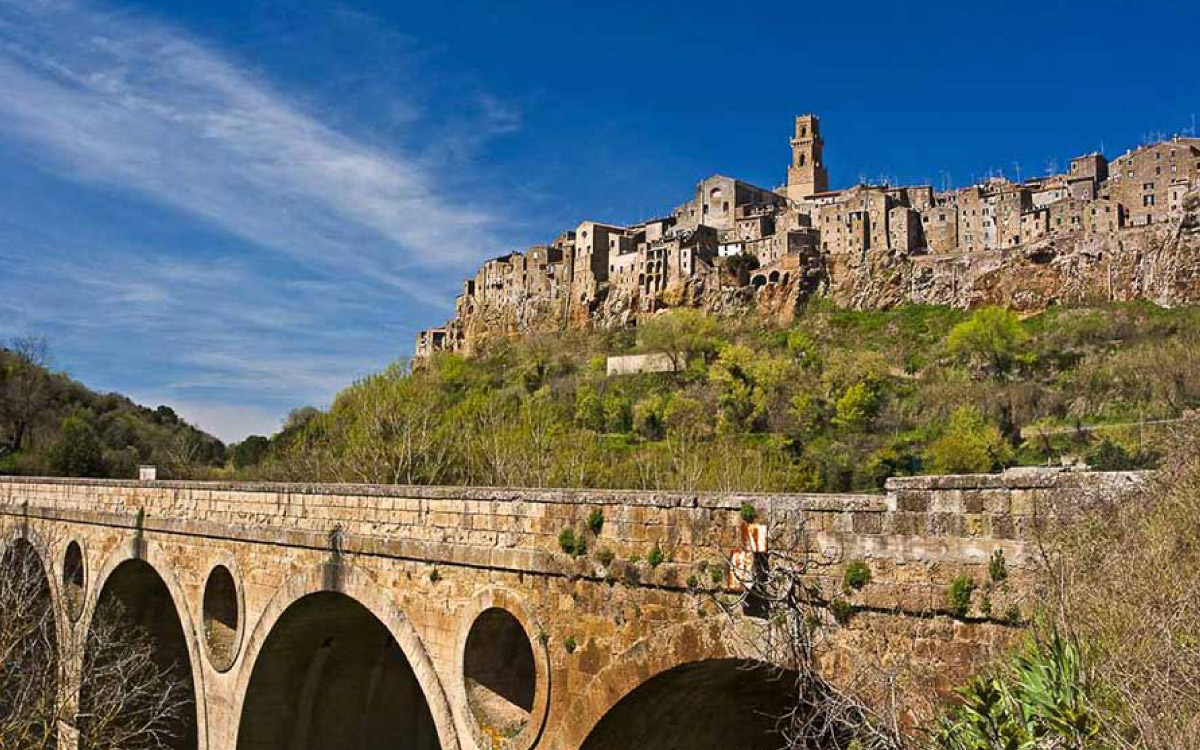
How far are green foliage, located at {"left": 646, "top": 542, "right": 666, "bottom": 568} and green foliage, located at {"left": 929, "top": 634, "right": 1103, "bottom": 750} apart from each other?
2955 mm

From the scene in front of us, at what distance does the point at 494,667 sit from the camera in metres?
10.2

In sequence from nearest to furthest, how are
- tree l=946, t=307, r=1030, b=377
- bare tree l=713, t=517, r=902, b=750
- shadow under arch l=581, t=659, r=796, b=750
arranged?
bare tree l=713, t=517, r=902, b=750
shadow under arch l=581, t=659, r=796, b=750
tree l=946, t=307, r=1030, b=377

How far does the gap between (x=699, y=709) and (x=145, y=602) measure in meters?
14.4

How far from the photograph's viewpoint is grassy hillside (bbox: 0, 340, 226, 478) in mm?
37438

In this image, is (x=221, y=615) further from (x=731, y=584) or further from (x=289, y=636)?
(x=731, y=584)

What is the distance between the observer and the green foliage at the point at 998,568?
5824 millimetres

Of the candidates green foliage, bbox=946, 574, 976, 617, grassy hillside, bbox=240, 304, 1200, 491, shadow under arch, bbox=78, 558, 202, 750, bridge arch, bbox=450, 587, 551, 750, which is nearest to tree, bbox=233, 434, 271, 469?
grassy hillside, bbox=240, 304, 1200, 491

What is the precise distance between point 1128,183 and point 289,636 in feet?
233

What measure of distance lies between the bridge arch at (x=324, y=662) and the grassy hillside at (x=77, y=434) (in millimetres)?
22992

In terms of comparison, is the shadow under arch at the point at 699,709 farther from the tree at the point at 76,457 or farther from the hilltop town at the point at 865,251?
the hilltop town at the point at 865,251

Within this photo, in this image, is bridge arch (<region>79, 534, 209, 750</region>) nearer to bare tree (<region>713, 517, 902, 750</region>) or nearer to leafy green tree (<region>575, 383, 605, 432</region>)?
bare tree (<region>713, 517, 902, 750</region>)

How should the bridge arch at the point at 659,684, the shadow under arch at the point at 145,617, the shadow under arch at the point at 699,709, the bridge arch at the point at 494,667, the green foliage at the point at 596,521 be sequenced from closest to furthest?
1. the bridge arch at the point at 659,684
2. the shadow under arch at the point at 699,709
3. the green foliage at the point at 596,521
4. the bridge arch at the point at 494,667
5. the shadow under arch at the point at 145,617

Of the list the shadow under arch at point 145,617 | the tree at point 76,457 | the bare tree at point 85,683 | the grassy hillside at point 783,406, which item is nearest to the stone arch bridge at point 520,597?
the shadow under arch at point 145,617

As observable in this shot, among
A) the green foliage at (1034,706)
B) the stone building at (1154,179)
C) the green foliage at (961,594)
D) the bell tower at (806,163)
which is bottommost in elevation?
the green foliage at (1034,706)
